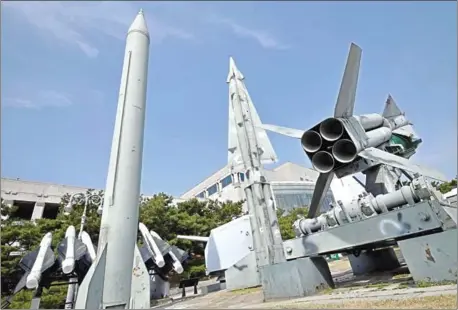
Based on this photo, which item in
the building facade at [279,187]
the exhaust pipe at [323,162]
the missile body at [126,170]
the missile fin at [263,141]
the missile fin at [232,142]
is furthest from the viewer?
the building facade at [279,187]

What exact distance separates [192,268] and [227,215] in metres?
6.81

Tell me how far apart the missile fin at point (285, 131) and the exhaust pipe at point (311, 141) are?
0.48 m

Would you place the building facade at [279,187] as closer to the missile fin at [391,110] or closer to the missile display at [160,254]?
the missile display at [160,254]

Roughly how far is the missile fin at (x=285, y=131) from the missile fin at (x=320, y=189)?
4.99 ft

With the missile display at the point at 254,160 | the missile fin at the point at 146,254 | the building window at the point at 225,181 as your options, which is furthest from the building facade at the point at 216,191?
the missile fin at the point at 146,254

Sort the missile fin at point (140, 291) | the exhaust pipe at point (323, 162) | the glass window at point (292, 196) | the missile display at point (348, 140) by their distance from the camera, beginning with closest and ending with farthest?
the missile fin at point (140, 291)
the missile display at point (348, 140)
the exhaust pipe at point (323, 162)
the glass window at point (292, 196)

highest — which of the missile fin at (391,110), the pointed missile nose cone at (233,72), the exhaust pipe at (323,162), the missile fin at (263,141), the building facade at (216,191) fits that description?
the building facade at (216,191)

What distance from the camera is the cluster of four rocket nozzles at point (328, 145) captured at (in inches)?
369

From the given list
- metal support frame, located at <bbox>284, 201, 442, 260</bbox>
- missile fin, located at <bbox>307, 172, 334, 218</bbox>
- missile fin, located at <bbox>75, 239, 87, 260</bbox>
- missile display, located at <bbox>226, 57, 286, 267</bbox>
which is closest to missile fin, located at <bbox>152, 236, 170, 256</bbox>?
missile fin, located at <bbox>75, 239, 87, 260</bbox>

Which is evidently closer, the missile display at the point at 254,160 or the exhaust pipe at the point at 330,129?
the missile display at the point at 254,160

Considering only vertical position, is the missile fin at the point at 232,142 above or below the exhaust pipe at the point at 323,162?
above

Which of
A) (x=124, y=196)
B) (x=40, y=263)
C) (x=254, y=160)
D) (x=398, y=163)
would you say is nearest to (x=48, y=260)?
(x=40, y=263)

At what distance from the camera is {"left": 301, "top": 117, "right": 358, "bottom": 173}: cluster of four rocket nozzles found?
9375 millimetres

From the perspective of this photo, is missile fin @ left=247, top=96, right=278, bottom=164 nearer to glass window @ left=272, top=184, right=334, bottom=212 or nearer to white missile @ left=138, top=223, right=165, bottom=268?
white missile @ left=138, top=223, right=165, bottom=268
